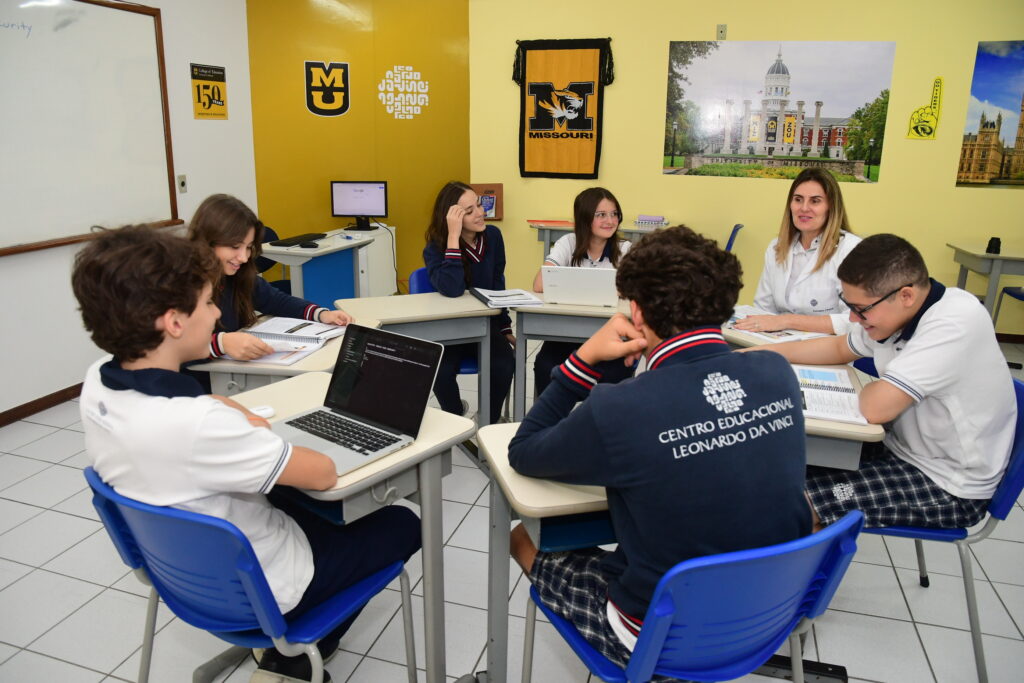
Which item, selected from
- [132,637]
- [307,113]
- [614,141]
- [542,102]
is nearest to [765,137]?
[614,141]

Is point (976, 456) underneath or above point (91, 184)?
underneath

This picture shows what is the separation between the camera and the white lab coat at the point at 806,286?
300 cm

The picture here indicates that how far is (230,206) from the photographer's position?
2.48m

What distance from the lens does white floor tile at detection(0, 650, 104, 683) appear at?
2016 mm

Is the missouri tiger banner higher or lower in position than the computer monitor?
higher

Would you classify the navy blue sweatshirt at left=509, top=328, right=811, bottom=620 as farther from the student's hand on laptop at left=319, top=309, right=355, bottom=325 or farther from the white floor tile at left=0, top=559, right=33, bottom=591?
the white floor tile at left=0, top=559, right=33, bottom=591

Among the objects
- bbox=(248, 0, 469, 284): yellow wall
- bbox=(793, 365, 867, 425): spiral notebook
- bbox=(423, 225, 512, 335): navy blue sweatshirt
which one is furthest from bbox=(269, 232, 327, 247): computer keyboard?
bbox=(793, 365, 867, 425): spiral notebook

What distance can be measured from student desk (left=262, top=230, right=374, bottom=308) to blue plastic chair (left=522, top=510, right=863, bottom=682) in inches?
154

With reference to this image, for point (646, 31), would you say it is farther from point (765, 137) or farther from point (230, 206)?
point (230, 206)

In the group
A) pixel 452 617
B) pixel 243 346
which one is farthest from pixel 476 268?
pixel 452 617

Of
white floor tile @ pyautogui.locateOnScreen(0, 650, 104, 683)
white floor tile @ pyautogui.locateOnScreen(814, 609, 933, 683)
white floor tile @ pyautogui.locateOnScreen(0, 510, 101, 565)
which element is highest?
white floor tile @ pyautogui.locateOnScreen(0, 510, 101, 565)

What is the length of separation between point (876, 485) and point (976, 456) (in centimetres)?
25

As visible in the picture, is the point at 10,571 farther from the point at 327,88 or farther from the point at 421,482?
the point at 327,88

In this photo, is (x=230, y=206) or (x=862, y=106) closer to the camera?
(x=230, y=206)
